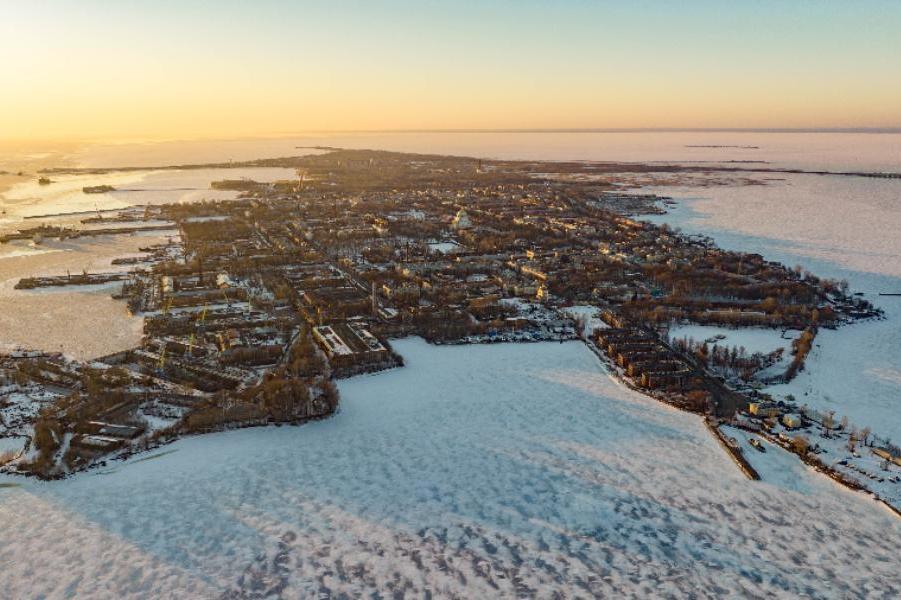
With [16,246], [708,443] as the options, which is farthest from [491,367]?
[16,246]

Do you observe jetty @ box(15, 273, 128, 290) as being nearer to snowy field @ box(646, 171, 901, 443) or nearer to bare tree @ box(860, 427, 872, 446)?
snowy field @ box(646, 171, 901, 443)

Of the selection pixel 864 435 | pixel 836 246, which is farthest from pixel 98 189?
pixel 864 435

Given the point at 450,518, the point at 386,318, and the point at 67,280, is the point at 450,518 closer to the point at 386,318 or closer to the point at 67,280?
the point at 386,318

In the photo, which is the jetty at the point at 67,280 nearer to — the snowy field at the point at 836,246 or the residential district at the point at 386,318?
the residential district at the point at 386,318

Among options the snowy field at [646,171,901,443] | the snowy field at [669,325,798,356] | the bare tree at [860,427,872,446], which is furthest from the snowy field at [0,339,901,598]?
the snowy field at [669,325,798,356]

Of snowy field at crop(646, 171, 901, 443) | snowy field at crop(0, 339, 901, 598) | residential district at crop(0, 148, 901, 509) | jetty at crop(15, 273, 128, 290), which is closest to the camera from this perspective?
snowy field at crop(0, 339, 901, 598)

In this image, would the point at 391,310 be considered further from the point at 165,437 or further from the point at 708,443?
the point at 708,443
